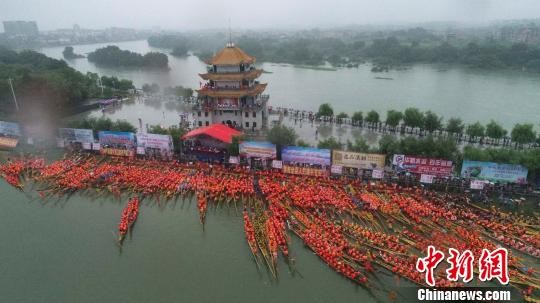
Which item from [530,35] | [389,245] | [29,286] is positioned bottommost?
[29,286]

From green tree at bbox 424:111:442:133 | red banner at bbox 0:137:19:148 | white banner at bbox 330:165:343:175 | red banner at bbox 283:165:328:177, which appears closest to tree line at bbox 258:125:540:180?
red banner at bbox 283:165:328:177

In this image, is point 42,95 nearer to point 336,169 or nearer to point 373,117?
point 336,169

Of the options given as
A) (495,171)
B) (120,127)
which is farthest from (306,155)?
(120,127)

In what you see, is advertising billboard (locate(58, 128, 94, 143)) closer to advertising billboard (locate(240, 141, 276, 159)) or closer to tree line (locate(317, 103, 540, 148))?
advertising billboard (locate(240, 141, 276, 159))

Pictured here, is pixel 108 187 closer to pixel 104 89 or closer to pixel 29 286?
pixel 29 286

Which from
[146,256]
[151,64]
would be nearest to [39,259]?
[146,256]

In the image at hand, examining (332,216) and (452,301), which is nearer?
(452,301)
